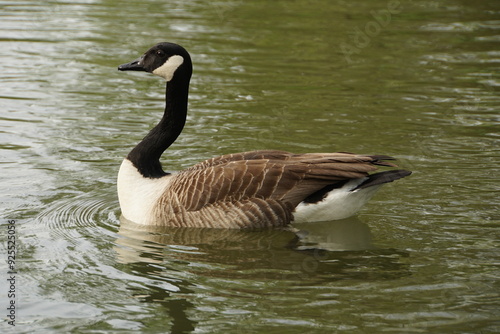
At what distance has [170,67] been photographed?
10234 mm

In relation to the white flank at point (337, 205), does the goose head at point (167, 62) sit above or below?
above

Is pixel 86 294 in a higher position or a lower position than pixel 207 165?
lower

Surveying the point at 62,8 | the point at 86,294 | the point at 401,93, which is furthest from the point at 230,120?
the point at 62,8

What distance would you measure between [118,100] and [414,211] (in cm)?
654

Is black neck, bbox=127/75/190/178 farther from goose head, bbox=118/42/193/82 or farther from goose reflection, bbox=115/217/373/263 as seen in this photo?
goose reflection, bbox=115/217/373/263

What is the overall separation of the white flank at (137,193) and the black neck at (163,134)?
10cm

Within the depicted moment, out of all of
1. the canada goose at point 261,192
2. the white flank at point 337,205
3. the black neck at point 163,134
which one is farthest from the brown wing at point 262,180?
the black neck at point 163,134

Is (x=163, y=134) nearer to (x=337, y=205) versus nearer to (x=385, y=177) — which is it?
(x=337, y=205)

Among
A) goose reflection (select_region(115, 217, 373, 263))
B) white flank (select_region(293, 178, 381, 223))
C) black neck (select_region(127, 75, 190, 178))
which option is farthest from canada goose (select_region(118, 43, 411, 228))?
black neck (select_region(127, 75, 190, 178))

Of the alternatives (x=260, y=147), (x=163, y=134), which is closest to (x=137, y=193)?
(x=163, y=134)

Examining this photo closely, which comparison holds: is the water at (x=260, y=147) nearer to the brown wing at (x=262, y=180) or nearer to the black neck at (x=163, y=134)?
the brown wing at (x=262, y=180)

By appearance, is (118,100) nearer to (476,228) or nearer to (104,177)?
(104,177)

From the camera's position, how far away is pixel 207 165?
10000 millimetres

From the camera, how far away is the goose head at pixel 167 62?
10.2 m
